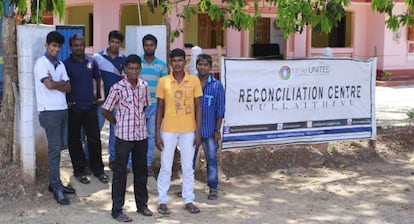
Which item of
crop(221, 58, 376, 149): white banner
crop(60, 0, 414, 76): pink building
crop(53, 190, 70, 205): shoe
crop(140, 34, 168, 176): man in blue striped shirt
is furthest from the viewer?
crop(60, 0, 414, 76): pink building

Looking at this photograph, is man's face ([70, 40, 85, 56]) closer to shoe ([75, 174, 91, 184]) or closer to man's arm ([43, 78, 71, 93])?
man's arm ([43, 78, 71, 93])

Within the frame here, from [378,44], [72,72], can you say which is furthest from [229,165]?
[378,44]

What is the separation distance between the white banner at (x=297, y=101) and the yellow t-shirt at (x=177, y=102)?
164 centimetres

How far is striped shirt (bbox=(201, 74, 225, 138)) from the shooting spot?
571 cm

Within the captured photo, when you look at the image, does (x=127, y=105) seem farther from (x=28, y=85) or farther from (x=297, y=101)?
(x=297, y=101)

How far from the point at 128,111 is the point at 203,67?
101 centimetres

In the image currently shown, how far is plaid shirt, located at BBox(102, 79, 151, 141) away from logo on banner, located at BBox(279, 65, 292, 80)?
2681mm

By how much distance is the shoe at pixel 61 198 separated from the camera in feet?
18.3

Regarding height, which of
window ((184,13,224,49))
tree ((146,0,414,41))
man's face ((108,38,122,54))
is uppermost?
window ((184,13,224,49))

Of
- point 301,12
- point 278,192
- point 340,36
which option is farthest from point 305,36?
point 278,192

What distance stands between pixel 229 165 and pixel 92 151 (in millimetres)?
1883

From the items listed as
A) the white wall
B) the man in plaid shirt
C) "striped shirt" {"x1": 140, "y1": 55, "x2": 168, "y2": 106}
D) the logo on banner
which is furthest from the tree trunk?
the logo on banner

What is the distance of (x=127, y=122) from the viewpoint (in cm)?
503

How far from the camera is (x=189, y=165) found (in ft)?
17.7
